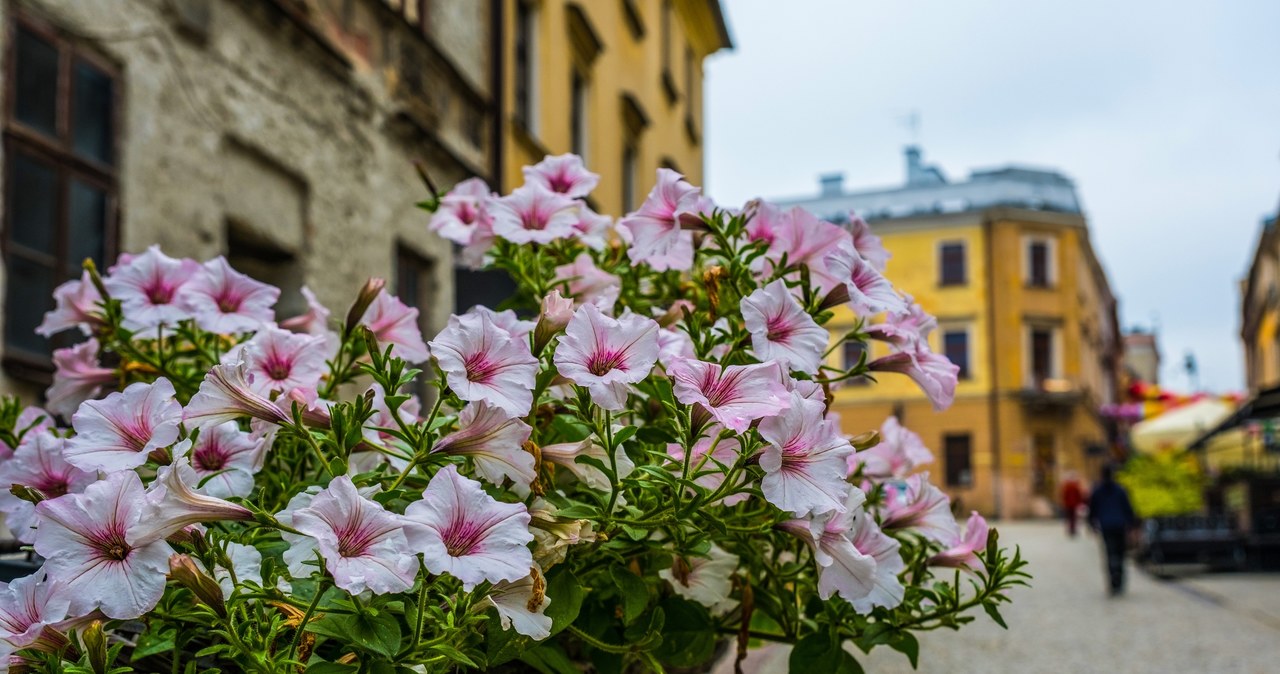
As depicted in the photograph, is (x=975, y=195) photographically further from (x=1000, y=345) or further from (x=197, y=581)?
(x=197, y=581)

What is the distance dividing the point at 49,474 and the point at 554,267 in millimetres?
707

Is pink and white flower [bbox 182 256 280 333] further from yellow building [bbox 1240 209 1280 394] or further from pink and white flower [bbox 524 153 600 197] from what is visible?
yellow building [bbox 1240 209 1280 394]

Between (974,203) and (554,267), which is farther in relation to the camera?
(974,203)

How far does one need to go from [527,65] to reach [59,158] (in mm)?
6570

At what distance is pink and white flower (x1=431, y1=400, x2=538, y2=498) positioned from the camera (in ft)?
3.99

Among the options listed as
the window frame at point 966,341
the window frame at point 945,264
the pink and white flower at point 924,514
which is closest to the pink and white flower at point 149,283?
the pink and white flower at point 924,514

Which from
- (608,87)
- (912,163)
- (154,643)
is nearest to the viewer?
(154,643)

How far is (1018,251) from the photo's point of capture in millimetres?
37031

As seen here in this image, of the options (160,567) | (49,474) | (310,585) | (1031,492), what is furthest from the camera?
(1031,492)

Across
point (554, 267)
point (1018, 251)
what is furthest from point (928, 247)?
point (554, 267)

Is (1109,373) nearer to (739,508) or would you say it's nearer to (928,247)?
(928,247)

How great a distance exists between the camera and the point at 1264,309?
36531 mm

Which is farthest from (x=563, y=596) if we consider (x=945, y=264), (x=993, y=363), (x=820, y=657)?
(x=945, y=264)

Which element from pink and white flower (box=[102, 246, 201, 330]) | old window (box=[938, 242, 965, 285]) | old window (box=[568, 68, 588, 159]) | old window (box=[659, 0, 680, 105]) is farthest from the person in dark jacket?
old window (box=[938, 242, 965, 285])
